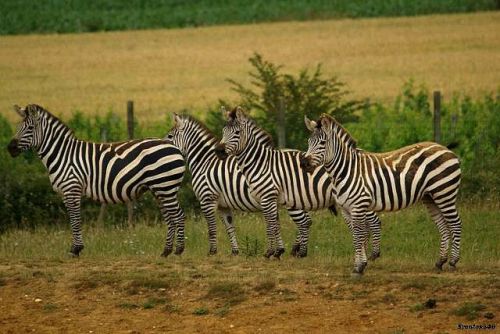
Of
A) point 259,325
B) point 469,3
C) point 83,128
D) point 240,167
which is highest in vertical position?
point 469,3

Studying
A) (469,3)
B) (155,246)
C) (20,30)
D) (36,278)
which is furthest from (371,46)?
(36,278)

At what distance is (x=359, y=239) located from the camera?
44.1 ft

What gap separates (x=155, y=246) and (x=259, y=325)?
18.0 ft

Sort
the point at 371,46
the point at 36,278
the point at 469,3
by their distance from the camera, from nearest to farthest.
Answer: the point at 36,278
the point at 371,46
the point at 469,3

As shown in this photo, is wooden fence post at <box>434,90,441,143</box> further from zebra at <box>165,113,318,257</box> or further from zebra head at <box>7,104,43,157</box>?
zebra head at <box>7,104,43,157</box>

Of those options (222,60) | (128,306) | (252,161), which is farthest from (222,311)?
(222,60)

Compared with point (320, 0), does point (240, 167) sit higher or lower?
lower

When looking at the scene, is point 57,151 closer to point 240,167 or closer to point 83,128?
point 240,167

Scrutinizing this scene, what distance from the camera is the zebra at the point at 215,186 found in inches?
616

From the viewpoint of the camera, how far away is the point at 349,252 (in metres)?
16.6

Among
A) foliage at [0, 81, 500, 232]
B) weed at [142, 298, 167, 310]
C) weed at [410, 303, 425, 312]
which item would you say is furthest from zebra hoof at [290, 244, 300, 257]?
weed at [410, 303, 425, 312]

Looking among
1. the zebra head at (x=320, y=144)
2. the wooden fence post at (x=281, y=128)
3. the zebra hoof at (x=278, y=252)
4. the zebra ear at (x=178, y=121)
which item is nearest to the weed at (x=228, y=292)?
the zebra head at (x=320, y=144)

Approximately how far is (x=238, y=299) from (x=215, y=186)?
10.9 feet

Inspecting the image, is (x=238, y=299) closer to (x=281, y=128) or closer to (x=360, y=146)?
(x=281, y=128)
